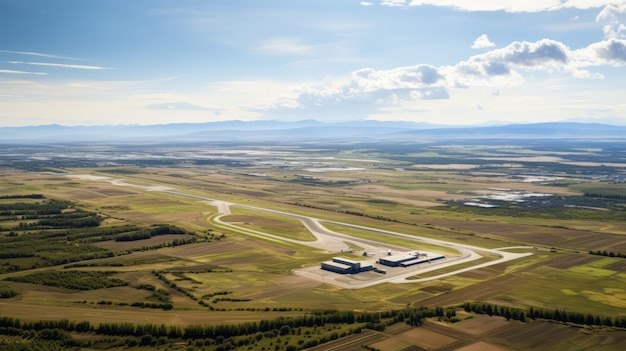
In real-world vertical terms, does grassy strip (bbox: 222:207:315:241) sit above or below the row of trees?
above

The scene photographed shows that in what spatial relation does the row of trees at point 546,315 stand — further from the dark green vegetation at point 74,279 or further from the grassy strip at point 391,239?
the dark green vegetation at point 74,279

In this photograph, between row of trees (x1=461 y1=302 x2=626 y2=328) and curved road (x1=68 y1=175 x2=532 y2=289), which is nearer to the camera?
row of trees (x1=461 y1=302 x2=626 y2=328)

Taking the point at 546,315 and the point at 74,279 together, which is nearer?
the point at 546,315

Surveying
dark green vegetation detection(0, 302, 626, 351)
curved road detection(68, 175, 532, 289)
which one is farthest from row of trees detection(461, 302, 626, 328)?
curved road detection(68, 175, 532, 289)

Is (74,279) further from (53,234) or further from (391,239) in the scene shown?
(391,239)

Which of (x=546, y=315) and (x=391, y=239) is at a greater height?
(x=391, y=239)

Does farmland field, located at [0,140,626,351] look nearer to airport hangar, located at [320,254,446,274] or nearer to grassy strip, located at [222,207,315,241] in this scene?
grassy strip, located at [222,207,315,241]

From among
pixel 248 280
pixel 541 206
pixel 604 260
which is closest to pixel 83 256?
pixel 248 280

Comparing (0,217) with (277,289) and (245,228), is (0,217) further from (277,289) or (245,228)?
(277,289)

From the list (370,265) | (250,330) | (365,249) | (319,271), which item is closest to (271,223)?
(365,249)

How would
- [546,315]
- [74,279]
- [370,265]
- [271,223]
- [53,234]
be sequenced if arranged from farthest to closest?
[271,223] < [53,234] < [370,265] < [74,279] < [546,315]

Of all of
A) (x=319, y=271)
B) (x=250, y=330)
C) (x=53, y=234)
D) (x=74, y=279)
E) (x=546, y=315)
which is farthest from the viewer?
(x=53, y=234)
